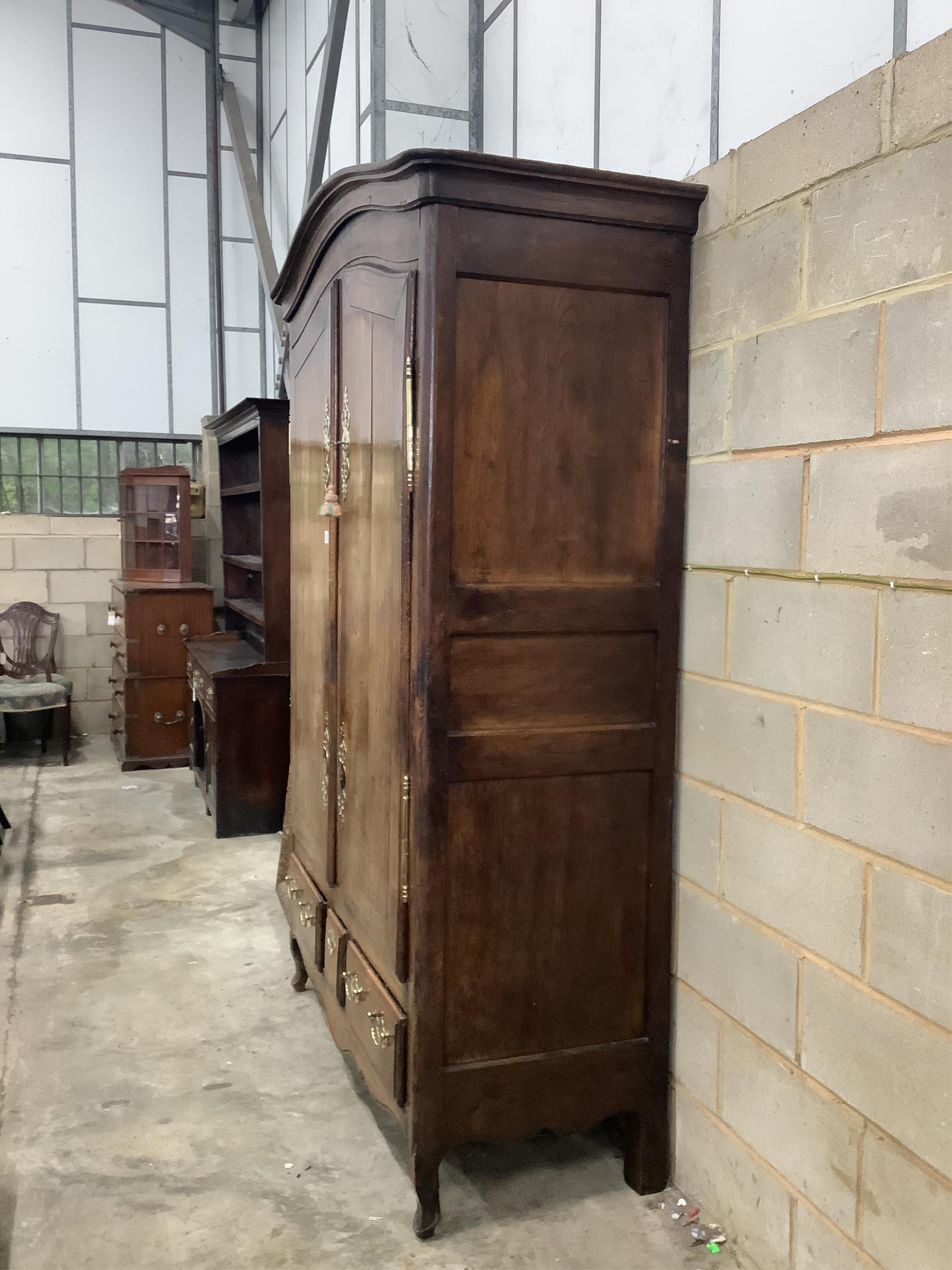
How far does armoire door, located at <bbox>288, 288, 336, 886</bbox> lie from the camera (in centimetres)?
248

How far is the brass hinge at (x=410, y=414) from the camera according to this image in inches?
73.5

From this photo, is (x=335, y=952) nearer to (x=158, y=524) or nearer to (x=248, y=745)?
(x=248, y=745)

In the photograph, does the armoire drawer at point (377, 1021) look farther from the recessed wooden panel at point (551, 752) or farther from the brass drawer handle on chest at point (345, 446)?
the brass drawer handle on chest at point (345, 446)

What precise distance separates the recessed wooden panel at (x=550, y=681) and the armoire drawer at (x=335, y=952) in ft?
2.65

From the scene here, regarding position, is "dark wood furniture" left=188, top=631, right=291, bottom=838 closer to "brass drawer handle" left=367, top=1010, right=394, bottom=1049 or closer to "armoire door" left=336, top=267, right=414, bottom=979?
"armoire door" left=336, top=267, right=414, bottom=979

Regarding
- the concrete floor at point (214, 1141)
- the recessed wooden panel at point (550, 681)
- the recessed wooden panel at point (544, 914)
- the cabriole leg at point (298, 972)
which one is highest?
the recessed wooden panel at point (550, 681)

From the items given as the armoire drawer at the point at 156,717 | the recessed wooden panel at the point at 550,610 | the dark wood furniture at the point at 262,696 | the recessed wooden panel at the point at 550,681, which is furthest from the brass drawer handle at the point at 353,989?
the armoire drawer at the point at 156,717

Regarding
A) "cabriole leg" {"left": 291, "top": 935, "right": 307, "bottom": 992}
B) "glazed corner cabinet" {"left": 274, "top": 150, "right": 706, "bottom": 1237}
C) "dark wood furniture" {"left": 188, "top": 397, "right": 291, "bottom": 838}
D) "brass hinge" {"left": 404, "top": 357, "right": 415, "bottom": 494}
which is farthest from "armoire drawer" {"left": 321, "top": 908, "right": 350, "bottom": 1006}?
"dark wood furniture" {"left": 188, "top": 397, "right": 291, "bottom": 838}

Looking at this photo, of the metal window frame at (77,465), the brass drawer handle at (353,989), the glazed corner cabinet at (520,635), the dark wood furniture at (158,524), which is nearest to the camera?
the glazed corner cabinet at (520,635)

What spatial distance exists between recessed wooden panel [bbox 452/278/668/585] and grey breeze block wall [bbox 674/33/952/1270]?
12cm

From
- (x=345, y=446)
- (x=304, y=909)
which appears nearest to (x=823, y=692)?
(x=345, y=446)

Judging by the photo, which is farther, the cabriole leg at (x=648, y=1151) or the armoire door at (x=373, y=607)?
the cabriole leg at (x=648, y=1151)

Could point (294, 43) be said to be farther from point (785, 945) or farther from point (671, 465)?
point (785, 945)

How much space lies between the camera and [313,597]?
8.80 ft
